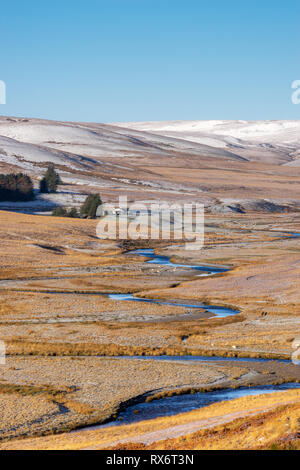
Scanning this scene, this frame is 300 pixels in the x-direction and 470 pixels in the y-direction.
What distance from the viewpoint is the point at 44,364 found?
29000mm

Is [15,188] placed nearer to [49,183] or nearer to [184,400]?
[49,183]

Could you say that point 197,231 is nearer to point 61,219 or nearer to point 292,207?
point 61,219

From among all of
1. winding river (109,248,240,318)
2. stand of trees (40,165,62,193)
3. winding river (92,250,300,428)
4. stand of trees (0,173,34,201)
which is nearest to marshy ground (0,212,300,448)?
winding river (92,250,300,428)

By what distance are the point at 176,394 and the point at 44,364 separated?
657cm

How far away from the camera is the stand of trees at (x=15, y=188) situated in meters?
104

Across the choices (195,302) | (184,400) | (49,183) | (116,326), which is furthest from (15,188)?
(184,400)

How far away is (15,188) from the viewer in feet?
346

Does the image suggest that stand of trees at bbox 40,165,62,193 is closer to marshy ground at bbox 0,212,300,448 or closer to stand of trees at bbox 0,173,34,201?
stand of trees at bbox 0,173,34,201

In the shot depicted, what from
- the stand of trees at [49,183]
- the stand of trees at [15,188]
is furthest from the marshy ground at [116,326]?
the stand of trees at [49,183]

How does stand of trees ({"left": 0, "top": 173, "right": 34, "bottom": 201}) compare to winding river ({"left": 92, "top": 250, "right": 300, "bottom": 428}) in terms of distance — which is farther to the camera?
stand of trees ({"left": 0, "top": 173, "right": 34, "bottom": 201})

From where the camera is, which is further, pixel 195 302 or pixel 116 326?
pixel 195 302

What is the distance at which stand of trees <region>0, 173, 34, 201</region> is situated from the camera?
4109 inches

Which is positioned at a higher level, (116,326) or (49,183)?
(49,183)
